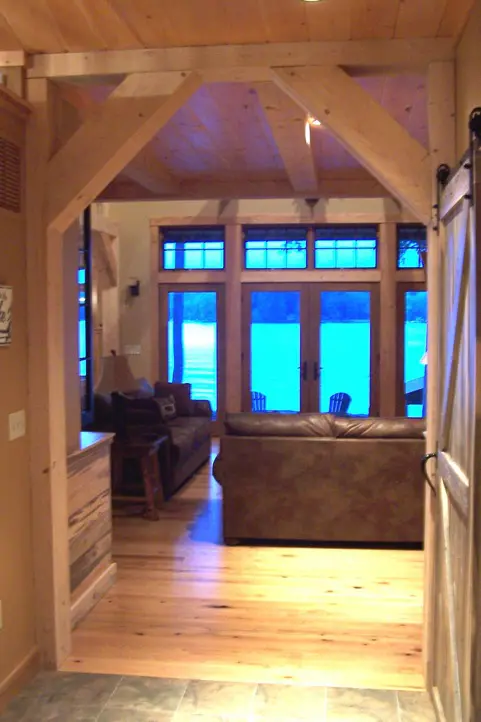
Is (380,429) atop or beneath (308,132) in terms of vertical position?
beneath

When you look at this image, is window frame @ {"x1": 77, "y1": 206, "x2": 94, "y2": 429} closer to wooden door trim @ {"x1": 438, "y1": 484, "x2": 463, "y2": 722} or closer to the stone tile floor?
the stone tile floor

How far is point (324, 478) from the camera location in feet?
15.7

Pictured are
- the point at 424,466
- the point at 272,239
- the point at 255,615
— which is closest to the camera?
the point at 424,466

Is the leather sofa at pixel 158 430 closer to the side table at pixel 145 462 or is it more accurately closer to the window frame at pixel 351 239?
the side table at pixel 145 462

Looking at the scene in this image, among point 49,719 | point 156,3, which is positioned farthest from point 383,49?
point 49,719

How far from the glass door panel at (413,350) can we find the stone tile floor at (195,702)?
6651 millimetres

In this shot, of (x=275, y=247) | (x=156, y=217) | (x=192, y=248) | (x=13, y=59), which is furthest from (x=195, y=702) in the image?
(x=156, y=217)

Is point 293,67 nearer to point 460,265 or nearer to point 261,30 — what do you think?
point 261,30

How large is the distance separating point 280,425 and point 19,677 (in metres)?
2.37

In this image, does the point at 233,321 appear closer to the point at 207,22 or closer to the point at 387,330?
the point at 387,330

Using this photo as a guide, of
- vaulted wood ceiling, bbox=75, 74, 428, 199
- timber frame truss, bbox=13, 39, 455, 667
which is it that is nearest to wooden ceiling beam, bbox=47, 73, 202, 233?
timber frame truss, bbox=13, 39, 455, 667

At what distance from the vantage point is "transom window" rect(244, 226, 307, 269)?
951 centimetres

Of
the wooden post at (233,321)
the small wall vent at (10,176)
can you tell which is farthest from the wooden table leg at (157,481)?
the wooden post at (233,321)

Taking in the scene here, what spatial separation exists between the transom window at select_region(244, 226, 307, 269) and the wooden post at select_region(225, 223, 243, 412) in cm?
17
